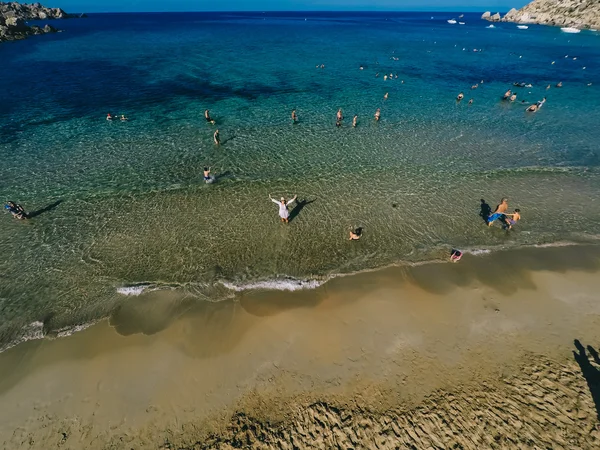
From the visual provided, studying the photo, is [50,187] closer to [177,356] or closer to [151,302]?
[151,302]

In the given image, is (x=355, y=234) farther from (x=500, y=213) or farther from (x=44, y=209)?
(x=44, y=209)

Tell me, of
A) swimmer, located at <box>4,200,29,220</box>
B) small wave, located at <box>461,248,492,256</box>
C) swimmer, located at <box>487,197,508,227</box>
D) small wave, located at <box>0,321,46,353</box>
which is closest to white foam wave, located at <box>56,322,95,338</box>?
small wave, located at <box>0,321,46,353</box>

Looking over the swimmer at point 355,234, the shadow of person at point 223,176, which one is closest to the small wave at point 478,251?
the swimmer at point 355,234

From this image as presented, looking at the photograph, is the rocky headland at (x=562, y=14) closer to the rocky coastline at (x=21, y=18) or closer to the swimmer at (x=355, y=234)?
the swimmer at (x=355, y=234)

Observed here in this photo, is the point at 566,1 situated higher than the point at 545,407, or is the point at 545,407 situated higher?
the point at 566,1

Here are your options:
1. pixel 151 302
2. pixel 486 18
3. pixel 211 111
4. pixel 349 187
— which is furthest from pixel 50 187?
pixel 486 18

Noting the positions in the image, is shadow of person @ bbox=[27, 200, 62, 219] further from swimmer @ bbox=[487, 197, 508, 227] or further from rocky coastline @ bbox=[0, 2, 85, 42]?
rocky coastline @ bbox=[0, 2, 85, 42]

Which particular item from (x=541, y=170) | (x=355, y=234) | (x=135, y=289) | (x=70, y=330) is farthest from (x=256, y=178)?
(x=541, y=170)
